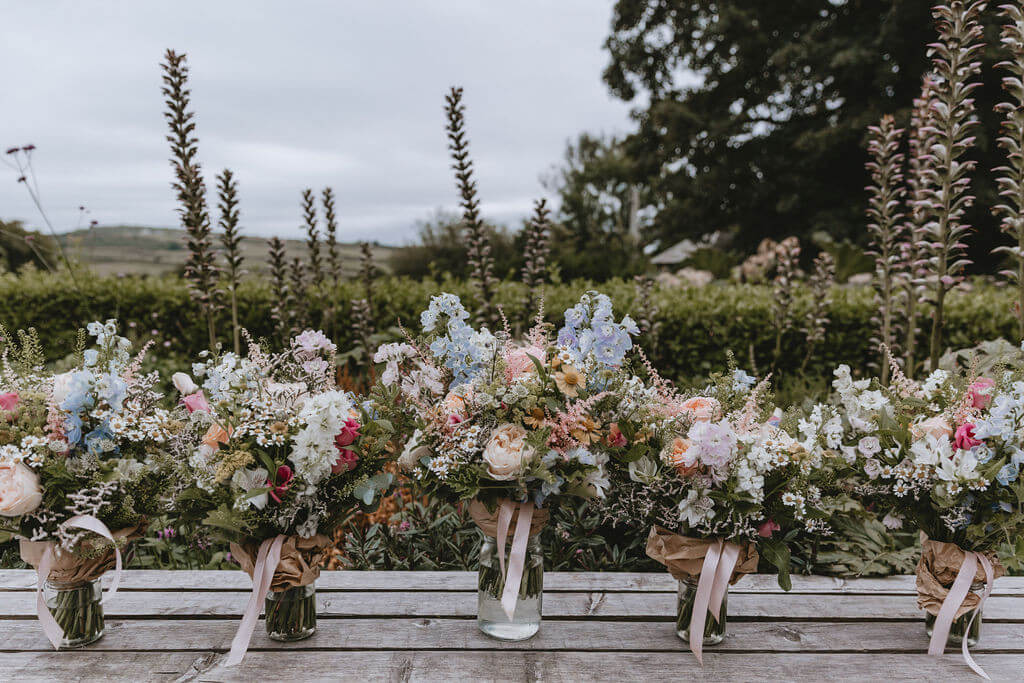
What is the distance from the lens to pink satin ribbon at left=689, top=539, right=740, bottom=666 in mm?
1496

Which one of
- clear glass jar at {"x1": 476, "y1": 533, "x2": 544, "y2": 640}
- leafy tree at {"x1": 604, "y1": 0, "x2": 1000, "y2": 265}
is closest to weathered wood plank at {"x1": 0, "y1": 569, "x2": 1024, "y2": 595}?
clear glass jar at {"x1": 476, "y1": 533, "x2": 544, "y2": 640}

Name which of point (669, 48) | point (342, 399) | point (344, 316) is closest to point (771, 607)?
point (342, 399)

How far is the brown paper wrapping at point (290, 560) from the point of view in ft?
4.88

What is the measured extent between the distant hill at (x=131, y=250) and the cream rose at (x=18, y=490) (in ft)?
9.59

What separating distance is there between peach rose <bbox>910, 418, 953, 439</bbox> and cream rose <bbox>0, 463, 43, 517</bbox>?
2.08 m

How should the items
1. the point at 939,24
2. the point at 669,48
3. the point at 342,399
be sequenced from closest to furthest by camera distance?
the point at 342,399 → the point at 939,24 → the point at 669,48

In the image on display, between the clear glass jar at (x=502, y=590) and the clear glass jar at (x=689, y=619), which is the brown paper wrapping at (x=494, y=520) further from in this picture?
the clear glass jar at (x=689, y=619)

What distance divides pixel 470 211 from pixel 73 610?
8.95ft

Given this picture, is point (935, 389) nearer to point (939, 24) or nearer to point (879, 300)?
point (939, 24)

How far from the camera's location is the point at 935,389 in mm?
1730

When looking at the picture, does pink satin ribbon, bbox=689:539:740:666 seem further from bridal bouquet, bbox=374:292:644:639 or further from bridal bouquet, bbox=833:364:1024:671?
bridal bouquet, bbox=833:364:1024:671

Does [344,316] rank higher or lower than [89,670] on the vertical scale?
higher

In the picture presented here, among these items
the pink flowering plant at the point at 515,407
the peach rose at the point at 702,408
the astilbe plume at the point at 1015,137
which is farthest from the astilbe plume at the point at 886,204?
the pink flowering plant at the point at 515,407

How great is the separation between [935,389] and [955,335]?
162 inches
